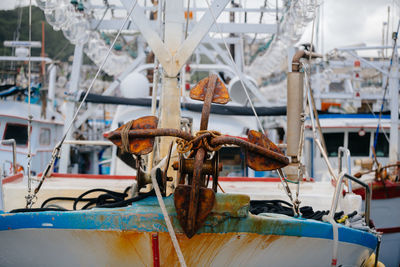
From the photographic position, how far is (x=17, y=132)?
12.4 m

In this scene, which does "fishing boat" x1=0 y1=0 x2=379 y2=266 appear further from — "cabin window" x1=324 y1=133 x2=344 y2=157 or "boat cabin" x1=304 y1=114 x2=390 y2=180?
"cabin window" x1=324 y1=133 x2=344 y2=157

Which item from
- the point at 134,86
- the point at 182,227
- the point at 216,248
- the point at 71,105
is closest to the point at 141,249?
the point at 182,227

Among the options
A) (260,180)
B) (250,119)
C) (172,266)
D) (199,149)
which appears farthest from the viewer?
(250,119)

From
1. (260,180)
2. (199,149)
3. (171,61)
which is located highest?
(171,61)

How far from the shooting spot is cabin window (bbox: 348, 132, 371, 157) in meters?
11.9

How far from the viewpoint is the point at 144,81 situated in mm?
9023

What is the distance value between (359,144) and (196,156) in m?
11.1

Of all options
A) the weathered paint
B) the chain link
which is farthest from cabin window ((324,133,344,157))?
the chain link

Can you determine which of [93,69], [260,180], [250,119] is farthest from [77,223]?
[93,69]

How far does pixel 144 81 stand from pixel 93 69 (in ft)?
26.5

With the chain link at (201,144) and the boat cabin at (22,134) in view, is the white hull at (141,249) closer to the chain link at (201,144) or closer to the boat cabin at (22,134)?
the chain link at (201,144)

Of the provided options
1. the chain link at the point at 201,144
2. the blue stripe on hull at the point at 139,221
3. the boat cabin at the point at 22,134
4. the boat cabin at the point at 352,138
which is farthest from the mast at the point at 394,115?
the boat cabin at the point at 22,134

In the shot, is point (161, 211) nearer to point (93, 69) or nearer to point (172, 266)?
point (172, 266)

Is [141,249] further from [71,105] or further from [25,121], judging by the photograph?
[25,121]
